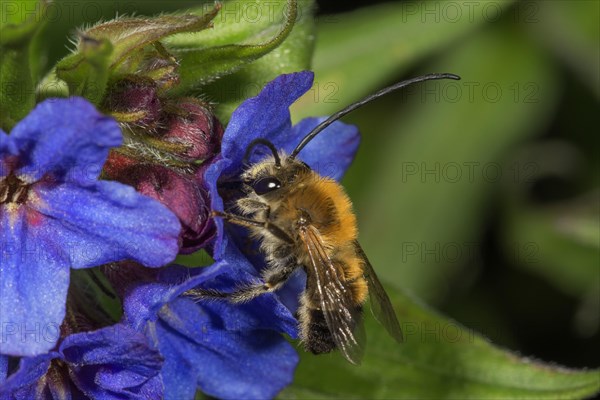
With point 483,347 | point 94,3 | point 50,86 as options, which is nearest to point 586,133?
point 483,347

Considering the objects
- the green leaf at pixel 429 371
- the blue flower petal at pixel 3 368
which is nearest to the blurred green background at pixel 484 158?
the green leaf at pixel 429 371

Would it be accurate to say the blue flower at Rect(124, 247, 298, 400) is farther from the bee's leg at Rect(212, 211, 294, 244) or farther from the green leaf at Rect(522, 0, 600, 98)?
the green leaf at Rect(522, 0, 600, 98)

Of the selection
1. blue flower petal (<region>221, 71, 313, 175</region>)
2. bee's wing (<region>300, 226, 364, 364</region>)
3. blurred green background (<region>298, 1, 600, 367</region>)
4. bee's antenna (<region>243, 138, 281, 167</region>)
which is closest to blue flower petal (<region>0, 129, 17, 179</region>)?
blue flower petal (<region>221, 71, 313, 175</region>)

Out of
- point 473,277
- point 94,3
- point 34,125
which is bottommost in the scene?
point 473,277

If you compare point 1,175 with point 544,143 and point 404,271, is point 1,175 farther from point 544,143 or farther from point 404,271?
point 544,143

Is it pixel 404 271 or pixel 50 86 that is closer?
pixel 50 86

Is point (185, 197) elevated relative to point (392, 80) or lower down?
elevated
